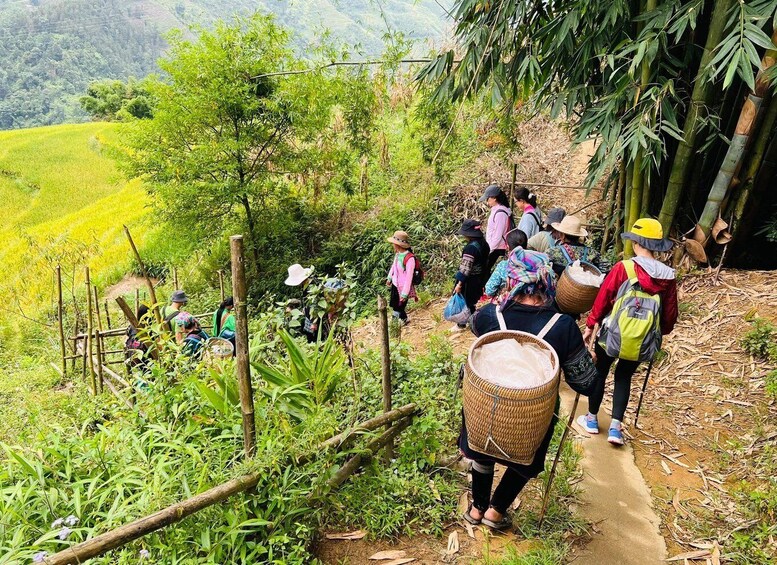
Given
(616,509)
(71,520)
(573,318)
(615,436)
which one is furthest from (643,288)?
(71,520)

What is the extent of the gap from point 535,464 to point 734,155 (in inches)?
145

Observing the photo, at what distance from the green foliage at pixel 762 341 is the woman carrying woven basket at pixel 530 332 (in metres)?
2.48

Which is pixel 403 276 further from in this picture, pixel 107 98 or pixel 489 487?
pixel 107 98

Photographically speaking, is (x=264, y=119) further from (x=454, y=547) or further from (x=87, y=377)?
(x=454, y=547)

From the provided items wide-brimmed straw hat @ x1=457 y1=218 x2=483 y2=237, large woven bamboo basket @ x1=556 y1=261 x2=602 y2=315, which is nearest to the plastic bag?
wide-brimmed straw hat @ x1=457 y1=218 x2=483 y2=237

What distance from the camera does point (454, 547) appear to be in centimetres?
252

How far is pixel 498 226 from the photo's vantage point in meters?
5.12

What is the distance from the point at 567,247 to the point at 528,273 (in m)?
2.17

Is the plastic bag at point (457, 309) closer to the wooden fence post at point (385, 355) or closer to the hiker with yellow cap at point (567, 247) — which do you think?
the hiker with yellow cap at point (567, 247)

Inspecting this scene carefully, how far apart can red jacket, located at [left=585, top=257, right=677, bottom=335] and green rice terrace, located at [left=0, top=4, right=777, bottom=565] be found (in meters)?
0.02

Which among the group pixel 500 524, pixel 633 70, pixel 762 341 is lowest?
pixel 500 524

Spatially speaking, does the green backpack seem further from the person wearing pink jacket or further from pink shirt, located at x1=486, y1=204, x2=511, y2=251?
the person wearing pink jacket

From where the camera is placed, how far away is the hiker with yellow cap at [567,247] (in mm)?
4266

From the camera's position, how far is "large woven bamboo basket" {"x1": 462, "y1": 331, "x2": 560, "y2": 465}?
2.04 m
